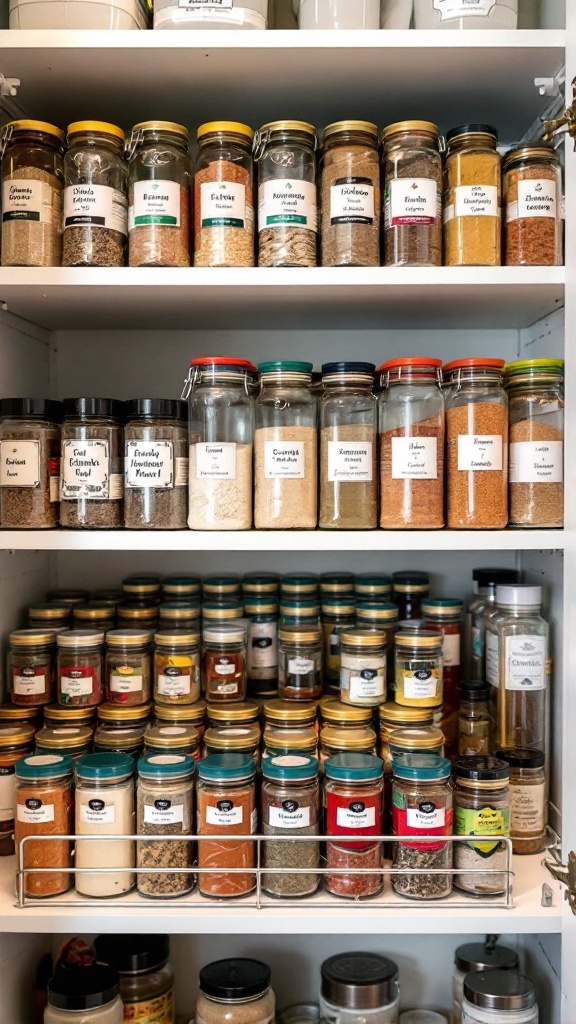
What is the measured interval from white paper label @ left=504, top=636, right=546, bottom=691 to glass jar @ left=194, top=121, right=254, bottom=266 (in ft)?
2.22

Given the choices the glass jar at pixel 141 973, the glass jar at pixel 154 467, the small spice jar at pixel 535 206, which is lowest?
the glass jar at pixel 141 973

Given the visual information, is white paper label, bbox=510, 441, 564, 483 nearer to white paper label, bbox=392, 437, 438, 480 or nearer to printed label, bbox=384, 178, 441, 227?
white paper label, bbox=392, 437, 438, 480

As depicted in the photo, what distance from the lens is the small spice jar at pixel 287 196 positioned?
3.58 feet

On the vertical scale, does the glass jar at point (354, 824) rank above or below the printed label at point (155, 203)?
below

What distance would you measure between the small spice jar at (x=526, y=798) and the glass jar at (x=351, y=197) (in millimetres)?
737

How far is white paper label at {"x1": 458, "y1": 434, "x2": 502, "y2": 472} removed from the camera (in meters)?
1.09

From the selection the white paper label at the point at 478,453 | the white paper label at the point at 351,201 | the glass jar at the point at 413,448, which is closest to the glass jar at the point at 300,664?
the glass jar at the point at 413,448

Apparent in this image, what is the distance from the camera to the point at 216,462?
1.09 m

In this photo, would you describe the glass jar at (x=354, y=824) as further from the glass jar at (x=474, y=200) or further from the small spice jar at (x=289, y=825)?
the glass jar at (x=474, y=200)

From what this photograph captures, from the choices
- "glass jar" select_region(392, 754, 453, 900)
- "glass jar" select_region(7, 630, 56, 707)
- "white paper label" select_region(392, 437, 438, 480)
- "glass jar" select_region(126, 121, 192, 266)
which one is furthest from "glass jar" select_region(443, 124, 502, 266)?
"glass jar" select_region(7, 630, 56, 707)

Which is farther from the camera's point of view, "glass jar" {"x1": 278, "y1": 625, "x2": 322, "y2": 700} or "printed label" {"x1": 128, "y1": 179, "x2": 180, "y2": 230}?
"glass jar" {"x1": 278, "y1": 625, "x2": 322, "y2": 700}

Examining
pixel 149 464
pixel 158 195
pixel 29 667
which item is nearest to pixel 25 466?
pixel 149 464

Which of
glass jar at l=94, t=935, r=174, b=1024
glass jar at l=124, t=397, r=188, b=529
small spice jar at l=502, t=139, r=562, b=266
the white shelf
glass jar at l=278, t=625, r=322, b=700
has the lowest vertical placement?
glass jar at l=94, t=935, r=174, b=1024

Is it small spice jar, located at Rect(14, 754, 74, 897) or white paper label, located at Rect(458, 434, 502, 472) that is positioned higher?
white paper label, located at Rect(458, 434, 502, 472)
